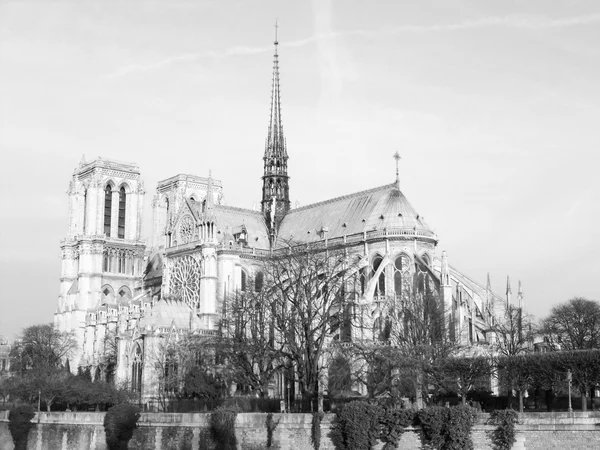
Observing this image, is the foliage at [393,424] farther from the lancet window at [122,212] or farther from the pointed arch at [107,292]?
the lancet window at [122,212]

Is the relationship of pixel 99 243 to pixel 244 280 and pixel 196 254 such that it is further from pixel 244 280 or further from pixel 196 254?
pixel 244 280

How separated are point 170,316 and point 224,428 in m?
29.1

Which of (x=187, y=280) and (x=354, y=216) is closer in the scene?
(x=354, y=216)

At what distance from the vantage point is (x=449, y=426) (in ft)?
118

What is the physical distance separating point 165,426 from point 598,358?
19565 mm

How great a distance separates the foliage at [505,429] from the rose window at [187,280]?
41.2m

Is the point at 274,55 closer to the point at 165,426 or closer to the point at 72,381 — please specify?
the point at 72,381

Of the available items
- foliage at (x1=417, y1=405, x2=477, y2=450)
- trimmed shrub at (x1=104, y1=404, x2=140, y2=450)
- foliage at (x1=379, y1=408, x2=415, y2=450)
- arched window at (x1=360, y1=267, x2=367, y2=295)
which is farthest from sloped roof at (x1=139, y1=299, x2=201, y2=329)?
foliage at (x1=417, y1=405, x2=477, y2=450)

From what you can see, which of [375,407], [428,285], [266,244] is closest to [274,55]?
[266,244]

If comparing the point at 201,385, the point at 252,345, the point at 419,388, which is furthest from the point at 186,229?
the point at 419,388

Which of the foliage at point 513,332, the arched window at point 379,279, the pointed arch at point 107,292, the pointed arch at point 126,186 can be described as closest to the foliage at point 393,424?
the foliage at point 513,332

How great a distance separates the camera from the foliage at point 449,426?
117 ft

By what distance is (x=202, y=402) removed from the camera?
5369cm

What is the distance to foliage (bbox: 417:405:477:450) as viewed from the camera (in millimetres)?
35719
